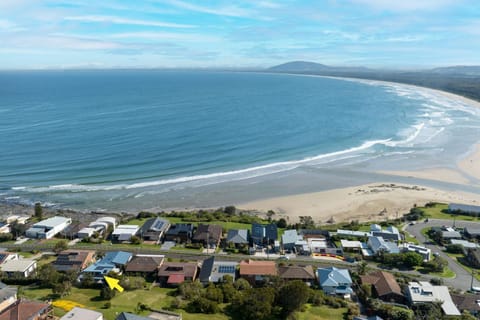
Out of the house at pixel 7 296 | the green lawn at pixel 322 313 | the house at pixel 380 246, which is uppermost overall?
the house at pixel 7 296

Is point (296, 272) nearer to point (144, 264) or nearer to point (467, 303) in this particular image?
point (467, 303)

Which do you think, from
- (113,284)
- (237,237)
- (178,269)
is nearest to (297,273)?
(237,237)

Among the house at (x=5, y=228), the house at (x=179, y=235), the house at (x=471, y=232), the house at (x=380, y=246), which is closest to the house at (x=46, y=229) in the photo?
the house at (x=5, y=228)

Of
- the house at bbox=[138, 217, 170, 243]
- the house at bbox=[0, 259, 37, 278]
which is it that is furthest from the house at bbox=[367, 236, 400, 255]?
the house at bbox=[0, 259, 37, 278]

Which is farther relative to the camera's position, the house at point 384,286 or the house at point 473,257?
the house at point 473,257

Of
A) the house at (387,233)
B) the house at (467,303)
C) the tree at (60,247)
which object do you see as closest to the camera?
the house at (467,303)

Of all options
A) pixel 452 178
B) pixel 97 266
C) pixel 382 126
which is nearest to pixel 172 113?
pixel 382 126

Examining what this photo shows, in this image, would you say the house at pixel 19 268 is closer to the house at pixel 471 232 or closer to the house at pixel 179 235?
the house at pixel 179 235
